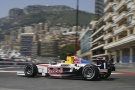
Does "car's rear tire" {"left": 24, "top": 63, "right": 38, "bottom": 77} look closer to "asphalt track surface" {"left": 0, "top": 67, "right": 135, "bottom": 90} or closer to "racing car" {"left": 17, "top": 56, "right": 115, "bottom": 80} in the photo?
"racing car" {"left": 17, "top": 56, "right": 115, "bottom": 80}

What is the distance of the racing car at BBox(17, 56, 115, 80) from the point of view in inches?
490

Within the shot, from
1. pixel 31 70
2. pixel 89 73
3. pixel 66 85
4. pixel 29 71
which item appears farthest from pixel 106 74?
pixel 29 71

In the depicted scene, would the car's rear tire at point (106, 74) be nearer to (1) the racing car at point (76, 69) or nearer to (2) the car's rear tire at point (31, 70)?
(1) the racing car at point (76, 69)

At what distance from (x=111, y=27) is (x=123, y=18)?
37.8 feet

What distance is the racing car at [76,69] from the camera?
1245 centimetres

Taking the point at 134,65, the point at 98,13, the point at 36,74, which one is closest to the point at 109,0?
the point at 134,65

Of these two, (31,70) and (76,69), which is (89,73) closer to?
(76,69)

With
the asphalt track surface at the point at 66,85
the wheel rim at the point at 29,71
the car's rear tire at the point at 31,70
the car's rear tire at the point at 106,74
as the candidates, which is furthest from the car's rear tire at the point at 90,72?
the wheel rim at the point at 29,71

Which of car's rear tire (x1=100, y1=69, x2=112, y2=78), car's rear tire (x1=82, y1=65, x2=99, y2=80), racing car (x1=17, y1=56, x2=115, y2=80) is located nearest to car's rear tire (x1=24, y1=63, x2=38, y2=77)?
racing car (x1=17, y1=56, x2=115, y2=80)

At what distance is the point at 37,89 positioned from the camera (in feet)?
30.6

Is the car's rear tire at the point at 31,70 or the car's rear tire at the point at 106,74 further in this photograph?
the car's rear tire at the point at 31,70

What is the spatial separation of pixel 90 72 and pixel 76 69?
966 millimetres

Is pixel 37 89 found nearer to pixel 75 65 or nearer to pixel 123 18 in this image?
pixel 75 65

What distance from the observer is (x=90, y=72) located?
40.7 feet
